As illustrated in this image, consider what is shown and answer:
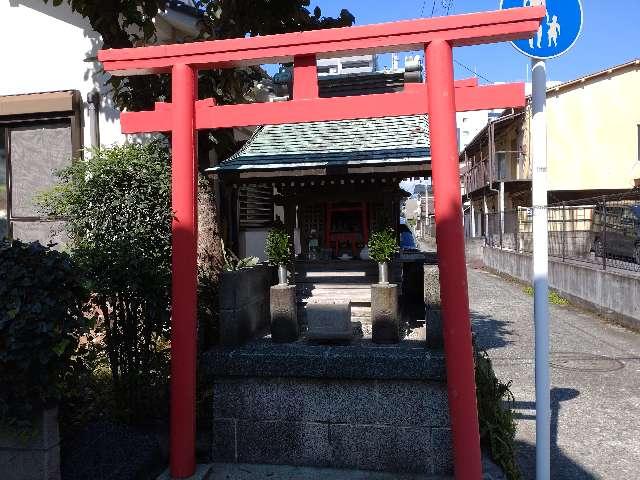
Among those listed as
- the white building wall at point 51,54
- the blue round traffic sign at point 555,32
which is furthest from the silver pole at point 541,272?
the white building wall at point 51,54

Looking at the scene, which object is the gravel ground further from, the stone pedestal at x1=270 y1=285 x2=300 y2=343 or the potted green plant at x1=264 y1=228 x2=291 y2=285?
the potted green plant at x1=264 y1=228 x2=291 y2=285

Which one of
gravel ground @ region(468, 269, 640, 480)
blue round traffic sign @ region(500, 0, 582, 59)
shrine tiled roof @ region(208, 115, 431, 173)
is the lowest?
gravel ground @ region(468, 269, 640, 480)

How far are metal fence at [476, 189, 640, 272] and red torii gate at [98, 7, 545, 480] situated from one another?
269 inches

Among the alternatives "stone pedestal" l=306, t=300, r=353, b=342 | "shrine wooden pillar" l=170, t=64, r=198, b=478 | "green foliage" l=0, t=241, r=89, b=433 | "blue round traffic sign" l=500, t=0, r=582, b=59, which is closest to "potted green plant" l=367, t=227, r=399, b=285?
"stone pedestal" l=306, t=300, r=353, b=342

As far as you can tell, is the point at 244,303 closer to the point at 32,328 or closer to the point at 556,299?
the point at 32,328

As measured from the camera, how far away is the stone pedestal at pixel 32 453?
11.8 ft

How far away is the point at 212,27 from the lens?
732 cm

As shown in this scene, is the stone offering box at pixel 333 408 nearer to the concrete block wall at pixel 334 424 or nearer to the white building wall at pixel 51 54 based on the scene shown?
the concrete block wall at pixel 334 424

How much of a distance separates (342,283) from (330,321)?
1.11 meters

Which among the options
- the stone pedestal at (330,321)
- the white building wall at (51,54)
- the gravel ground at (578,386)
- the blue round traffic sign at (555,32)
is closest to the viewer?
the blue round traffic sign at (555,32)

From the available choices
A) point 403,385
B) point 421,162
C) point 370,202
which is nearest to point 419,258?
point 370,202

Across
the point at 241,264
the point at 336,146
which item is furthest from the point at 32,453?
the point at 336,146

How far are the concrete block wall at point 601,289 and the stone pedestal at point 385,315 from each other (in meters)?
→ 7.35

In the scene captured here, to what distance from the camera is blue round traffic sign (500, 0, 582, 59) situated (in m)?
3.86
